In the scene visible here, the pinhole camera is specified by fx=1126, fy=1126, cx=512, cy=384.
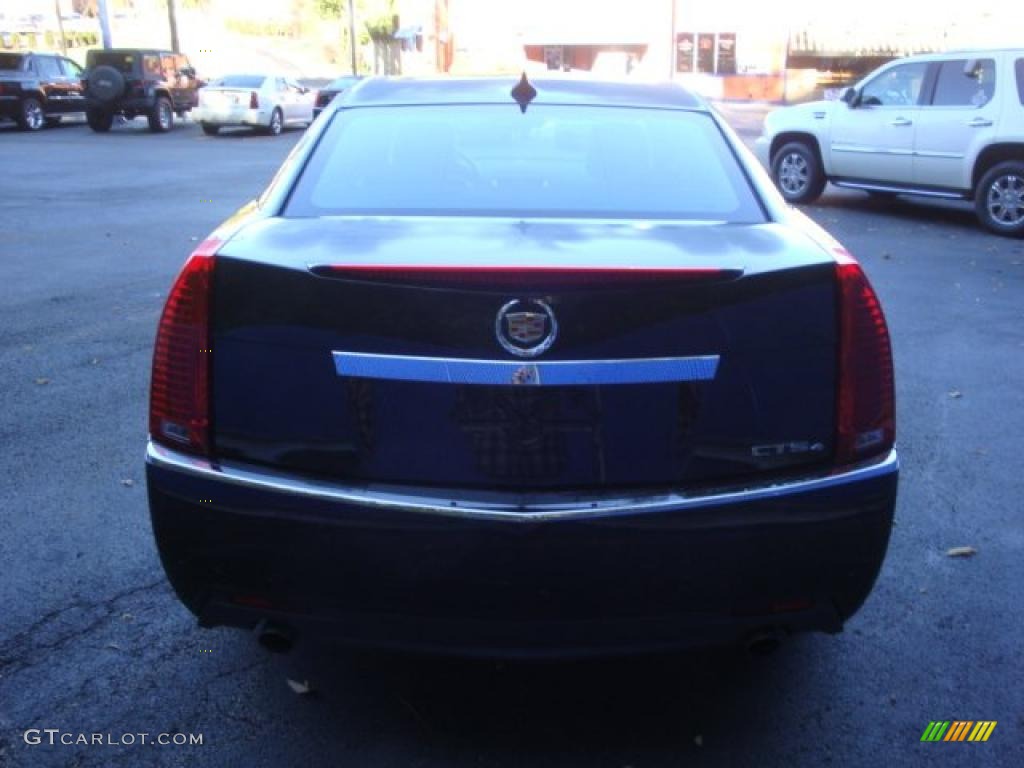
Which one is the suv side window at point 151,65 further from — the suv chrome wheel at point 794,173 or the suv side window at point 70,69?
the suv chrome wheel at point 794,173

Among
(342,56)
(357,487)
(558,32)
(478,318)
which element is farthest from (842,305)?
(342,56)

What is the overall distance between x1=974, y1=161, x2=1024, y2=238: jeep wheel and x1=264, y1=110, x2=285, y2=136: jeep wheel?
19827mm

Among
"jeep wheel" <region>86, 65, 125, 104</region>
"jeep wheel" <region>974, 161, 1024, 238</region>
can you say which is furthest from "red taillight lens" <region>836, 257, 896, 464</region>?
"jeep wheel" <region>86, 65, 125, 104</region>

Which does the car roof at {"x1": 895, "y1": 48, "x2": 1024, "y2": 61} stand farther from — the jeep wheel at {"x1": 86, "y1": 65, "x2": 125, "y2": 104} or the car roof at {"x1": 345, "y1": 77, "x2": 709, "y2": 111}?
the jeep wheel at {"x1": 86, "y1": 65, "x2": 125, "y2": 104}

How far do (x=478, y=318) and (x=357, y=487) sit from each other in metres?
0.48

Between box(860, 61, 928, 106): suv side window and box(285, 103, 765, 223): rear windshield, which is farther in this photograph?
box(860, 61, 928, 106): suv side window

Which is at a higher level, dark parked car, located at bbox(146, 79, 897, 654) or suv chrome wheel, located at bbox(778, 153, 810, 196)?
dark parked car, located at bbox(146, 79, 897, 654)

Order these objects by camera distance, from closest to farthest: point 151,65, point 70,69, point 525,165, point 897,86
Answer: point 525,165, point 897,86, point 151,65, point 70,69

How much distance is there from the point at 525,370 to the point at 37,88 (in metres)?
28.2

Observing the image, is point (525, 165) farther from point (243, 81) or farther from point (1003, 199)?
point (243, 81)

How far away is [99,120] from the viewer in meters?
27.7

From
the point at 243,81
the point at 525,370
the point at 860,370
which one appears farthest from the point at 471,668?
the point at 243,81

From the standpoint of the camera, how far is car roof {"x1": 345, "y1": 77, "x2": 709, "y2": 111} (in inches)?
154

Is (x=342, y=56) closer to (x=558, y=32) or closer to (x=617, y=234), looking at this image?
(x=558, y=32)
